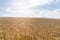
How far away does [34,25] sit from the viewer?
360 inches

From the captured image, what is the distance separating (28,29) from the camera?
8.56 m

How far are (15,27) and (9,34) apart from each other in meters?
0.73

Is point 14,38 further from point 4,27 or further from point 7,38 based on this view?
point 4,27

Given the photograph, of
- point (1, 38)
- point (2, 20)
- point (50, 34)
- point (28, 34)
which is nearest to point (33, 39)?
point (28, 34)

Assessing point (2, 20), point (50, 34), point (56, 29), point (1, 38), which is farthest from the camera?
point (2, 20)

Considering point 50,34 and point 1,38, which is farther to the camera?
point 50,34

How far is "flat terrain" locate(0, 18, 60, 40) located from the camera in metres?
7.88

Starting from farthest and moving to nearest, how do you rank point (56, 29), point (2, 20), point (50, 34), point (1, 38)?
point (2, 20) < point (56, 29) < point (50, 34) < point (1, 38)

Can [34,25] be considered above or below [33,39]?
above

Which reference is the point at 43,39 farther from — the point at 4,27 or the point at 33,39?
the point at 4,27

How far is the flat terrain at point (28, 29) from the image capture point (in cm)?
788

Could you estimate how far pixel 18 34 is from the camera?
316 inches

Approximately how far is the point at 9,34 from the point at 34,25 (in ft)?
6.08

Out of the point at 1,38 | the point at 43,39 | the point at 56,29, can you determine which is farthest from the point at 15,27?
the point at 56,29
